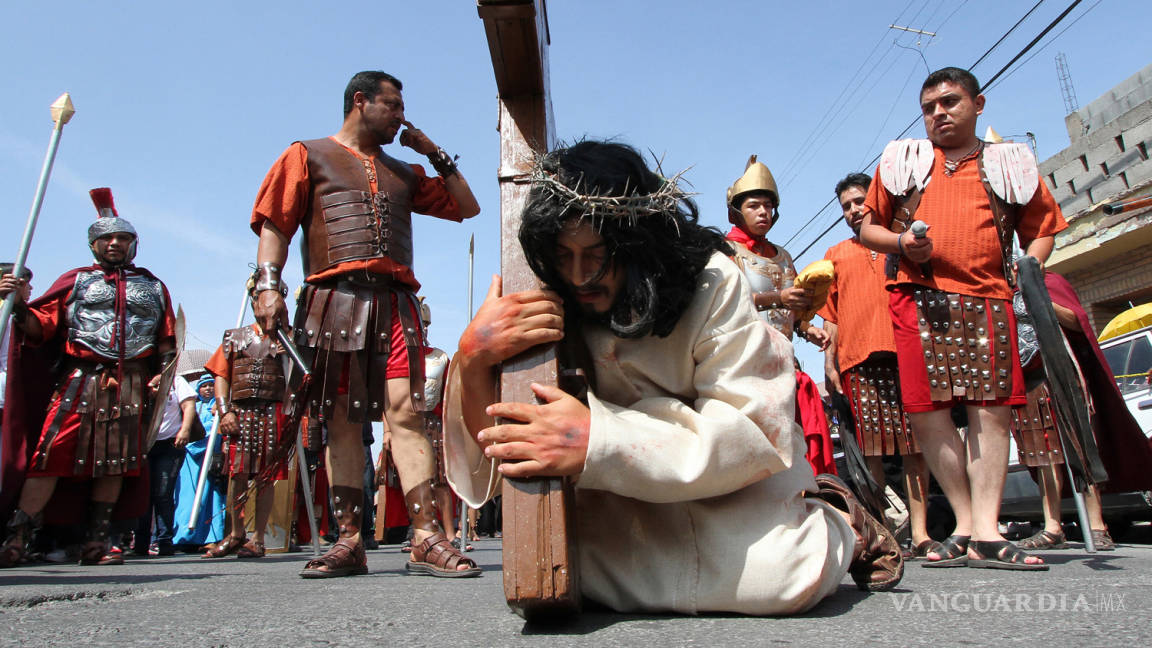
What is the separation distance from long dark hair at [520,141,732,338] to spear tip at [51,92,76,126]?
11.3 feet

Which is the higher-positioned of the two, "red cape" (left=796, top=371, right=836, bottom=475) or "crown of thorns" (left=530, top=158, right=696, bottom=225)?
"crown of thorns" (left=530, top=158, right=696, bottom=225)

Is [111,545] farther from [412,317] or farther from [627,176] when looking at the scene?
[627,176]

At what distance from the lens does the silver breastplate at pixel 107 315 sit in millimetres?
4957

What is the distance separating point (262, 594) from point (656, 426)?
156cm

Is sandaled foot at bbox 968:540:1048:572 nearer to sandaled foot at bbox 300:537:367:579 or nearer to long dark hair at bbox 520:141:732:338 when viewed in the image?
long dark hair at bbox 520:141:732:338

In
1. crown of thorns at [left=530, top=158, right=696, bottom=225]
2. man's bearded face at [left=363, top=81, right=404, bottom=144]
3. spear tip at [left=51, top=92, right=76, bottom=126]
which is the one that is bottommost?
crown of thorns at [left=530, top=158, right=696, bottom=225]

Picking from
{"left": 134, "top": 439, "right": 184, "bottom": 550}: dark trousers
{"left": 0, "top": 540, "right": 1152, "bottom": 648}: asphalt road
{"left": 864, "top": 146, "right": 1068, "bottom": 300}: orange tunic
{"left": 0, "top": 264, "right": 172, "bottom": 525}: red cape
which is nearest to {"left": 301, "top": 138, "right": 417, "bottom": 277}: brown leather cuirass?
{"left": 0, "top": 540, "right": 1152, "bottom": 648}: asphalt road

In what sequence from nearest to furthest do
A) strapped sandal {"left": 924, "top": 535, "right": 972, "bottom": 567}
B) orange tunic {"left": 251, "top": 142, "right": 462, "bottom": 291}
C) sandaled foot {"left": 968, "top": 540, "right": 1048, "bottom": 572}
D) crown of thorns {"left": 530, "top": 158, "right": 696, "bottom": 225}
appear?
1. crown of thorns {"left": 530, "top": 158, "right": 696, "bottom": 225}
2. sandaled foot {"left": 968, "top": 540, "right": 1048, "bottom": 572}
3. strapped sandal {"left": 924, "top": 535, "right": 972, "bottom": 567}
4. orange tunic {"left": 251, "top": 142, "right": 462, "bottom": 291}

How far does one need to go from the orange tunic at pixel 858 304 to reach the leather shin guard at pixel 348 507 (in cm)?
250

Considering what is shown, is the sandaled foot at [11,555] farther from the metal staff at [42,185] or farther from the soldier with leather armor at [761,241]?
the soldier with leather armor at [761,241]

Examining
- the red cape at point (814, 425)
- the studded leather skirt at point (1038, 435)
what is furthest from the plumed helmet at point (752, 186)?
the studded leather skirt at point (1038, 435)

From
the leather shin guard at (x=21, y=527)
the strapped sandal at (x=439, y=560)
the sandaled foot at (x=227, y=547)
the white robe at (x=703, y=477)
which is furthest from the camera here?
the sandaled foot at (x=227, y=547)

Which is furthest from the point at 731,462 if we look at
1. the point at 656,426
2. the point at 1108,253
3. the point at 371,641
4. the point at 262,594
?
the point at 1108,253

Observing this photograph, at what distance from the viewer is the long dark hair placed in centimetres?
184
